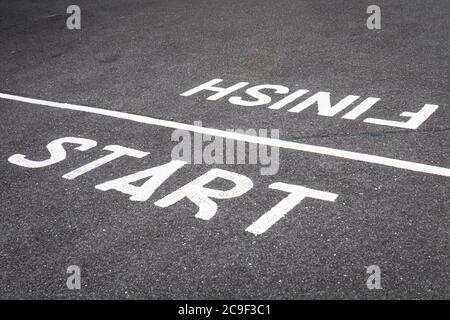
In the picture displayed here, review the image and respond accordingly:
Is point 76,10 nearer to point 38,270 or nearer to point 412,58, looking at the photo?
point 412,58

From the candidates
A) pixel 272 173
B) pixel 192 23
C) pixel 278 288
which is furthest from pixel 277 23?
pixel 278 288

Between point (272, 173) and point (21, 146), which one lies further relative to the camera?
point (21, 146)

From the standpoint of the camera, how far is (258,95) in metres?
7.79

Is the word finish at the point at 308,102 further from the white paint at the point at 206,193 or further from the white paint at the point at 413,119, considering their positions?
the white paint at the point at 206,193

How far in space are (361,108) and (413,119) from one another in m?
0.73

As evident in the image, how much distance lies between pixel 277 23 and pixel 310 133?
588 centimetres

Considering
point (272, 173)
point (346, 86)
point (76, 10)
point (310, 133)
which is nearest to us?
point (272, 173)

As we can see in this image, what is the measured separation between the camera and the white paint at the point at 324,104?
23.1 feet

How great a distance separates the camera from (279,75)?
858 cm

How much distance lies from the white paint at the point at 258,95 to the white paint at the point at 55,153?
221 cm

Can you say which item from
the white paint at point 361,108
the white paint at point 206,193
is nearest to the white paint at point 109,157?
the white paint at point 206,193
